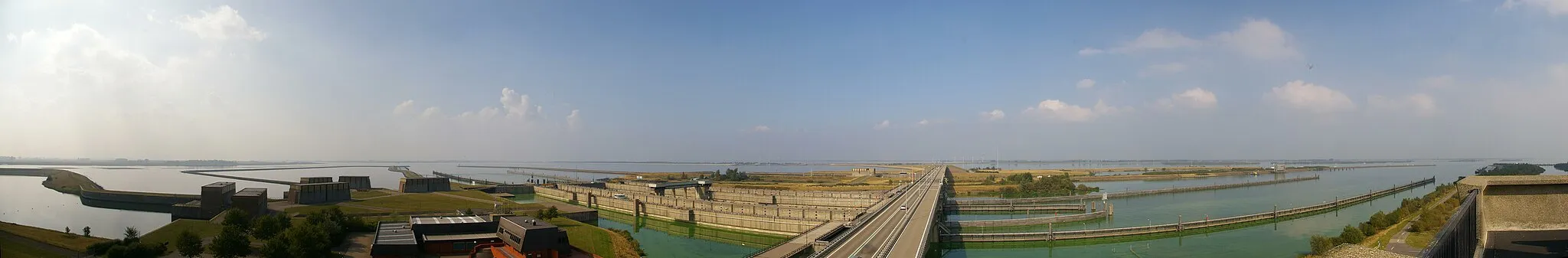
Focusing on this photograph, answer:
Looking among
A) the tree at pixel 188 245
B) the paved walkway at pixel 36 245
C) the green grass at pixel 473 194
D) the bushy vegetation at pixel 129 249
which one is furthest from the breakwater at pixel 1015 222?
the green grass at pixel 473 194

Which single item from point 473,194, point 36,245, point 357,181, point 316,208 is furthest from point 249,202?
point 357,181

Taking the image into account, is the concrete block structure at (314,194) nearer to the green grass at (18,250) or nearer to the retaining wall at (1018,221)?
the green grass at (18,250)

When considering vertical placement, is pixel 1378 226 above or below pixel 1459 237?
below

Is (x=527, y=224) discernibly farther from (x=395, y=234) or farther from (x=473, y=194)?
(x=473, y=194)

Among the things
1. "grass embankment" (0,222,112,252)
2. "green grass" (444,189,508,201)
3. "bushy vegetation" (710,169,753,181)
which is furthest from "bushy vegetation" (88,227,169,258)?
"bushy vegetation" (710,169,753,181)

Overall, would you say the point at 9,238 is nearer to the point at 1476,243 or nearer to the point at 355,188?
the point at 355,188

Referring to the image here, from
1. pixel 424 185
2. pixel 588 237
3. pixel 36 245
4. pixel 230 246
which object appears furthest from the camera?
pixel 424 185

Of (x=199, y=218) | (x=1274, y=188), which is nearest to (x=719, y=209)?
(x=199, y=218)
